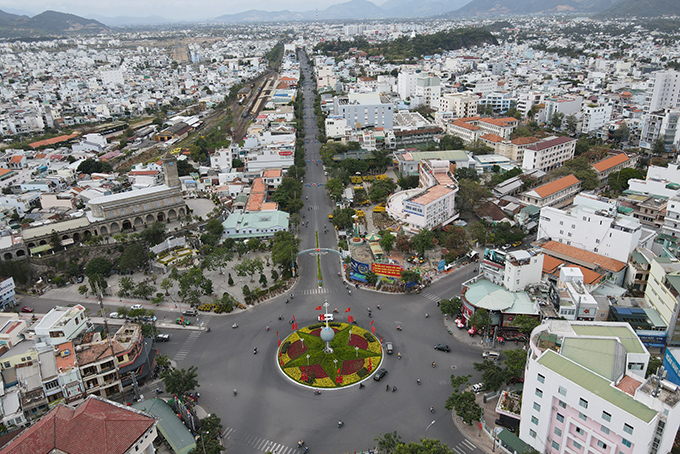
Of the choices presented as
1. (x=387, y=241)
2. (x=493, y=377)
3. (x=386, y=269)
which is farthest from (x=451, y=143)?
(x=493, y=377)

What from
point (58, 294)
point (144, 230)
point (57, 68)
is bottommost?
point (58, 294)

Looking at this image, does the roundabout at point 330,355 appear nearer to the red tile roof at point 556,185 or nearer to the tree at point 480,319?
the tree at point 480,319

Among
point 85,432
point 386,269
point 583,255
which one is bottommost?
point 386,269

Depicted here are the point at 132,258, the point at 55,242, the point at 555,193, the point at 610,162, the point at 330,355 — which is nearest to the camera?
the point at 330,355

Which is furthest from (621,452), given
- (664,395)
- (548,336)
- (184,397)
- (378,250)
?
(378,250)

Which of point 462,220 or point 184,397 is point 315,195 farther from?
point 184,397

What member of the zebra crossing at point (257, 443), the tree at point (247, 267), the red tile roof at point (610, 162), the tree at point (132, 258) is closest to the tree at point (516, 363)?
the zebra crossing at point (257, 443)

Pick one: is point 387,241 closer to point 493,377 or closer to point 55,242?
point 493,377
